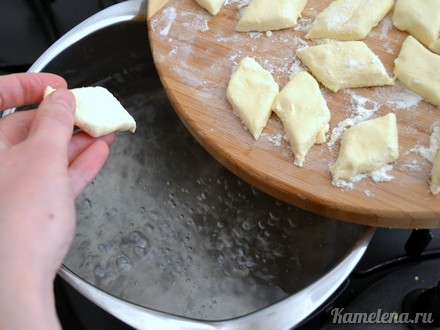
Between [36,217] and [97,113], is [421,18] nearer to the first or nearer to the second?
[97,113]

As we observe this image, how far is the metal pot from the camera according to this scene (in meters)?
1.10

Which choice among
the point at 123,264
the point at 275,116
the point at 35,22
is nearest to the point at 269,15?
the point at 275,116

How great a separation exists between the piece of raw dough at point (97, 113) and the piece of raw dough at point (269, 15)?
1.16 feet

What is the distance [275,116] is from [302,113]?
0.21ft

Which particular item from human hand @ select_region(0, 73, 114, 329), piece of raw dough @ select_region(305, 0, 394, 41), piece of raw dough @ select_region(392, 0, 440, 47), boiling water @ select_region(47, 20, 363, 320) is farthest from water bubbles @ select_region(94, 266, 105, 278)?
piece of raw dough @ select_region(392, 0, 440, 47)

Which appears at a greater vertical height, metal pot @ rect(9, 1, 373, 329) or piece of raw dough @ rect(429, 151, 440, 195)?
piece of raw dough @ rect(429, 151, 440, 195)

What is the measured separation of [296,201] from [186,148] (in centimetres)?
52

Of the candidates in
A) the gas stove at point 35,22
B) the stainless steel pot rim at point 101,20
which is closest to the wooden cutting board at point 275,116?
the stainless steel pot rim at point 101,20

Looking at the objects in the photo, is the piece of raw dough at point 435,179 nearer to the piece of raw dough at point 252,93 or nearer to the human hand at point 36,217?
the piece of raw dough at point 252,93

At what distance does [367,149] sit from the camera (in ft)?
2.99

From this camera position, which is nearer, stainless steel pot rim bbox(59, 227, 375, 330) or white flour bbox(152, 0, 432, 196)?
stainless steel pot rim bbox(59, 227, 375, 330)

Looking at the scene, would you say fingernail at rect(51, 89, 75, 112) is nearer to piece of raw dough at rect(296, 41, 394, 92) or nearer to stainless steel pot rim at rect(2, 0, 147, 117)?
stainless steel pot rim at rect(2, 0, 147, 117)

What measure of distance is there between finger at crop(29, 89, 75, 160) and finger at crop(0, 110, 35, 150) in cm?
14

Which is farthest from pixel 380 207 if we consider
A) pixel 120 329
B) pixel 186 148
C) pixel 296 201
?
pixel 186 148
